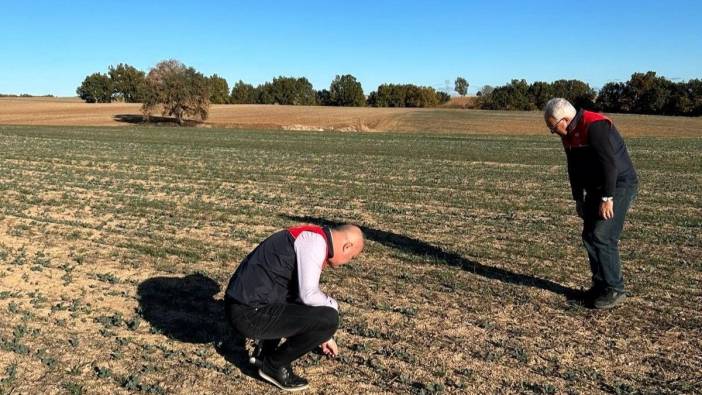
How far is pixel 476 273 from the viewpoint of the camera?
24.0 feet

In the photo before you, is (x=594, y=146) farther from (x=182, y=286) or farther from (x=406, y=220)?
(x=406, y=220)

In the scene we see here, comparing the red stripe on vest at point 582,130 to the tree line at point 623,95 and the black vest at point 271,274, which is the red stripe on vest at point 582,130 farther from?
the tree line at point 623,95

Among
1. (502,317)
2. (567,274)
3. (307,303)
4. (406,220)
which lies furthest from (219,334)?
(406,220)

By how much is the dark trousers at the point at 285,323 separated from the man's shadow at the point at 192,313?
49cm

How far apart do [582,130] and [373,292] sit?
104 inches

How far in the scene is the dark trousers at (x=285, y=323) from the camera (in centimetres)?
415

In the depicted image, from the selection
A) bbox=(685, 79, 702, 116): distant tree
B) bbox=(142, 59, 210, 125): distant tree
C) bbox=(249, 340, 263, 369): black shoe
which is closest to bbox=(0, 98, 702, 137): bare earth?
bbox=(142, 59, 210, 125): distant tree

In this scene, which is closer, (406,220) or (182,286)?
(182,286)

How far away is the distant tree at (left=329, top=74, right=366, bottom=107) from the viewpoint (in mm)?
112188

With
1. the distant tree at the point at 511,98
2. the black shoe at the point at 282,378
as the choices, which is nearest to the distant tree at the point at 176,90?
the distant tree at the point at 511,98

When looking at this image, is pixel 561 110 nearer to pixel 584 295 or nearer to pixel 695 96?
pixel 584 295

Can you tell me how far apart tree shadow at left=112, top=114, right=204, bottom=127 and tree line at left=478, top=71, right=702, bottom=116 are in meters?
47.3

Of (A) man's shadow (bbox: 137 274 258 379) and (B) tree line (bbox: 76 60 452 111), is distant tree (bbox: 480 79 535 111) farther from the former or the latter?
(A) man's shadow (bbox: 137 274 258 379)

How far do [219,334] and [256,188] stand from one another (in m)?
9.74
